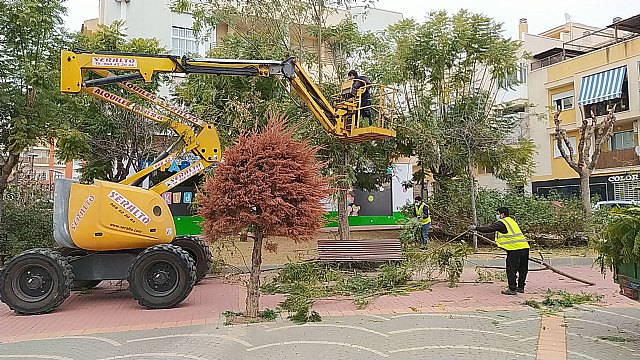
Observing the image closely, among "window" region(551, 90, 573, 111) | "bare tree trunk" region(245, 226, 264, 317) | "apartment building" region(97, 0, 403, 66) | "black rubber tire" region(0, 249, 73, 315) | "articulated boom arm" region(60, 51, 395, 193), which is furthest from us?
"window" region(551, 90, 573, 111)

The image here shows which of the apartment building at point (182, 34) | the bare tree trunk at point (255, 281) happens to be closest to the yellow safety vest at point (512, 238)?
the bare tree trunk at point (255, 281)

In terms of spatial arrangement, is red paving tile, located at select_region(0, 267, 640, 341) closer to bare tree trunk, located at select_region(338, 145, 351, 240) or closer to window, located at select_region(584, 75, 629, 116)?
bare tree trunk, located at select_region(338, 145, 351, 240)

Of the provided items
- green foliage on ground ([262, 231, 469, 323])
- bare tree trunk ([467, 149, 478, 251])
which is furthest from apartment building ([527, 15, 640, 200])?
green foliage on ground ([262, 231, 469, 323])

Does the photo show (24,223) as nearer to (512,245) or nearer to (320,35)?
(320,35)

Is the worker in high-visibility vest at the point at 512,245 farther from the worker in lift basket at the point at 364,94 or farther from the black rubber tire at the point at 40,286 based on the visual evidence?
the black rubber tire at the point at 40,286

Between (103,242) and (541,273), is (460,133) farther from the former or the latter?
(103,242)

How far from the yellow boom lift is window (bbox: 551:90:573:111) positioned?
90.8 feet

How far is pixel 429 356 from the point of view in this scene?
634cm

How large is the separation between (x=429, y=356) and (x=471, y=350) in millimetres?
575

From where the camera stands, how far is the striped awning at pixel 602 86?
30391 mm

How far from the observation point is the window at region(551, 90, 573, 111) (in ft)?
112

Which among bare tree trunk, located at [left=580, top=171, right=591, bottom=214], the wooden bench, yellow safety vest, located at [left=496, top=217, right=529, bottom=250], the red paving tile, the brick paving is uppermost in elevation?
bare tree trunk, located at [left=580, top=171, right=591, bottom=214]

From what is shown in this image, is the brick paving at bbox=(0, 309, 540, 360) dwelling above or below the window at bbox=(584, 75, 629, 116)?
below

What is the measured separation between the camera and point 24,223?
15.1m
